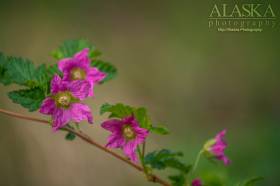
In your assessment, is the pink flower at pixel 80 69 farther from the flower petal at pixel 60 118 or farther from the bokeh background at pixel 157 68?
the bokeh background at pixel 157 68

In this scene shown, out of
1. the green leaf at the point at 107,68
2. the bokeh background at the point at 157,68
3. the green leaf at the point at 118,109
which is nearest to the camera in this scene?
the green leaf at the point at 118,109

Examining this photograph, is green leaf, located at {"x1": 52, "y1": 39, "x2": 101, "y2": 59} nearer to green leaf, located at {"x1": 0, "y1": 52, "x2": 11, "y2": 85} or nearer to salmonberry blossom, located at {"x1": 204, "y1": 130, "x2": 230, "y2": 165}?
green leaf, located at {"x1": 0, "y1": 52, "x2": 11, "y2": 85}

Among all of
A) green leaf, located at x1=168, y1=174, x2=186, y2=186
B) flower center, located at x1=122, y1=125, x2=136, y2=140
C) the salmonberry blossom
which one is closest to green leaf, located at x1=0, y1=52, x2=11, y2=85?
flower center, located at x1=122, y1=125, x2=136, y2=140

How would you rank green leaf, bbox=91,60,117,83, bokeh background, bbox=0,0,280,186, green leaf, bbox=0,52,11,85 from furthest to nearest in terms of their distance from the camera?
bokeh background, bbox=0,0,280,186
green leaf, bbox=91,60,117,83
green leaf, bbox=0,52,11,85

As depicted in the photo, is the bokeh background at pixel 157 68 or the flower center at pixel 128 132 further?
the bokeh background at pixel 157 68

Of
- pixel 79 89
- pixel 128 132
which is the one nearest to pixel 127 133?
pixel 128 132

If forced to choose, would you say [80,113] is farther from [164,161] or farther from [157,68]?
[157,68]

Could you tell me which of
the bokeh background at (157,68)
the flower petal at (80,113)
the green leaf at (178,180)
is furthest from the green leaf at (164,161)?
the bokeh background at (157,68)
